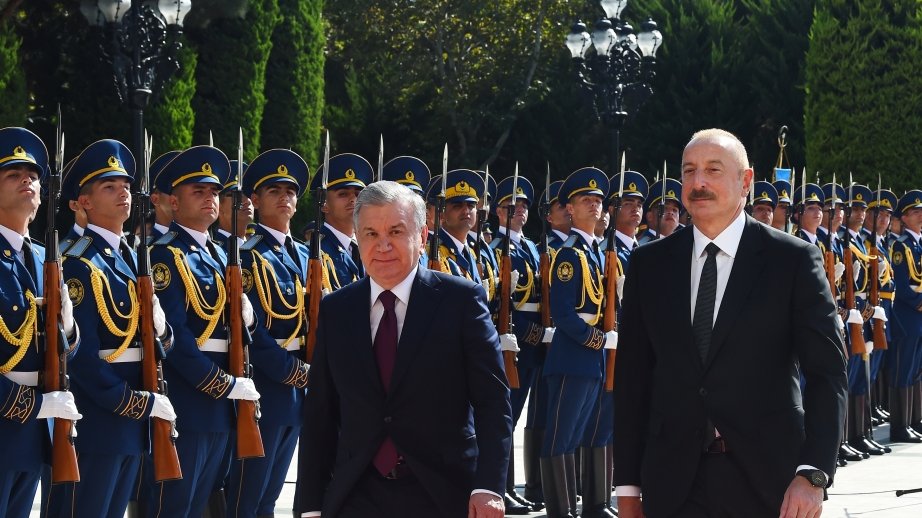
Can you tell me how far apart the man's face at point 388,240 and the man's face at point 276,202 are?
2927 millimetres

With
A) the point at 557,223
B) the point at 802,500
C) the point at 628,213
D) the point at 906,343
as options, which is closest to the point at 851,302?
the point at 906,343

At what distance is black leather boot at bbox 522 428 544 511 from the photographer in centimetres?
885

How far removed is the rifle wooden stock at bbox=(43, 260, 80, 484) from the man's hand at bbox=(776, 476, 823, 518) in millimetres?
2538

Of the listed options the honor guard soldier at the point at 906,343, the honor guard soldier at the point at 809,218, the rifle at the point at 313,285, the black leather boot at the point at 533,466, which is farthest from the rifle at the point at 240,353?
the honor guard soldier at the point at 906,343

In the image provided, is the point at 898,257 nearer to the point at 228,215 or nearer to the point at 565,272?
the point at 565,272

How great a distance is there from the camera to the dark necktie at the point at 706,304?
399 centimetres

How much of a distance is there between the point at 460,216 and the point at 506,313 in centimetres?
60

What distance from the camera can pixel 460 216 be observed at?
8.40m

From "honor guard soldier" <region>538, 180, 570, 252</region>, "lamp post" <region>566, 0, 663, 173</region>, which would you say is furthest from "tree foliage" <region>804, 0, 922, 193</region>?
"honor guard soldier" <region>538, 180, 570, 252</region>

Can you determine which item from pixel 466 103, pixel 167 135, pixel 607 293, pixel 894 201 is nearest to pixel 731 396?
pixel 607 293

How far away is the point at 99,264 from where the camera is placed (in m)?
5.68

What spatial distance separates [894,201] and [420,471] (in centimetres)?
1086

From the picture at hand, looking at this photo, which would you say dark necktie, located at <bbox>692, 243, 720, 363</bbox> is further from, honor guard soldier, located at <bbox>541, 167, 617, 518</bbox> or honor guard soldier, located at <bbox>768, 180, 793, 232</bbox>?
honor guard soldier, located at <bbox>768, 180, 793, 232</bbox>

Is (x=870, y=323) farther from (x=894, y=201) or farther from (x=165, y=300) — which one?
(x=165, y=300)
